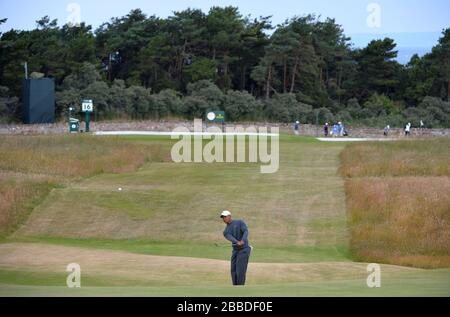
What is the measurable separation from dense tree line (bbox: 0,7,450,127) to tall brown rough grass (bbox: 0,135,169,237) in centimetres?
3264

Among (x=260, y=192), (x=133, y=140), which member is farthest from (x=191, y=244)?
(x=133, y=140)

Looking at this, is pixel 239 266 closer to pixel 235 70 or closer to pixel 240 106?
pixel 240 106

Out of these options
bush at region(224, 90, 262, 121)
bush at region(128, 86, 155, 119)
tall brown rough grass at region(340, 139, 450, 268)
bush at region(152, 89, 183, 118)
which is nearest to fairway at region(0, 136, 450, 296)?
tall brown rough grass at region(340, 139, 450, 268)

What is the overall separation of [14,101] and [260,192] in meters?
52.2

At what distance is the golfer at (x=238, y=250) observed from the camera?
18734mm

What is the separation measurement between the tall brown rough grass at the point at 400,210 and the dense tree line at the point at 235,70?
155ft

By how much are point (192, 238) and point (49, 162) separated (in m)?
20.3

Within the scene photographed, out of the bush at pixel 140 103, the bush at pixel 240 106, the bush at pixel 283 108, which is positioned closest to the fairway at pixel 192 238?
the bush at pixel 140 103

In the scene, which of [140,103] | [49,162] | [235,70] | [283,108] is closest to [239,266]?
[49,162]

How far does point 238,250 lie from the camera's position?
743 inches

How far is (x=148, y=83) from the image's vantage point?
109938 millimetres

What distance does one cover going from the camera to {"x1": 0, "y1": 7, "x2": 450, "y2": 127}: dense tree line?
9475 cm
